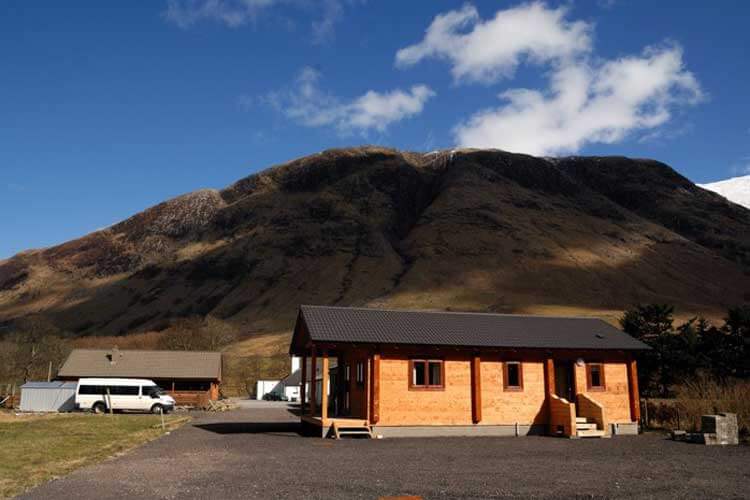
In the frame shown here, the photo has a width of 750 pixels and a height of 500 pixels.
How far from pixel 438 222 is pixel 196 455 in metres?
130

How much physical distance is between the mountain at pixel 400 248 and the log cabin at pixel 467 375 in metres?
75.5

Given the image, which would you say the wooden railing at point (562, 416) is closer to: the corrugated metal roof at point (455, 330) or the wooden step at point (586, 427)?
the wooden step at point (586, 427)

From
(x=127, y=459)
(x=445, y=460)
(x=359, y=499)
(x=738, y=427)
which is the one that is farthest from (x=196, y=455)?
(x=738, y=427)

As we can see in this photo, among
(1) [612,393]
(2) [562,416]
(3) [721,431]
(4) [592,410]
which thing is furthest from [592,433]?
(3) [721,431]

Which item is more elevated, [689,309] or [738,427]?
[689,309]

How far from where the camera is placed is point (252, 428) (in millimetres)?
31984

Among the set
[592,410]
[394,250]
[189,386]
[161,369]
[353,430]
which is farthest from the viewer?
[394,250]

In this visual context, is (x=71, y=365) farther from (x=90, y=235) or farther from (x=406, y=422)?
(x=90, y=235)

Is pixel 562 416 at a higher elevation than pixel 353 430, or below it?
higher

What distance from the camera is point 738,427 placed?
1025 inches

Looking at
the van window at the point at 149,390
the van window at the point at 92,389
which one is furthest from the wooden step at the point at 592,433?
the van window at the point at 92,389

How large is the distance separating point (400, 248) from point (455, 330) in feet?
377

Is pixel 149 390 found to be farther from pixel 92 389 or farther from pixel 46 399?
A: pixel 46 399

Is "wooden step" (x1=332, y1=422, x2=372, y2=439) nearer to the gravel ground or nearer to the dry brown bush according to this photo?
the gravel ground
